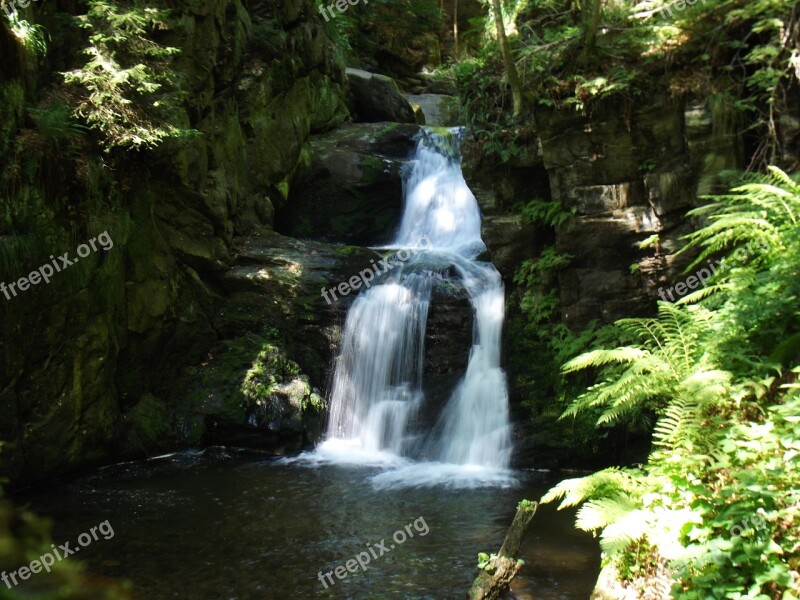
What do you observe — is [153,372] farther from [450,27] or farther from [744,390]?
[450,27]

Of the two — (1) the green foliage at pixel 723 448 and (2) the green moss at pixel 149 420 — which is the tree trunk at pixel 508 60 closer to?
(1) the green foliage at pixel 723 448

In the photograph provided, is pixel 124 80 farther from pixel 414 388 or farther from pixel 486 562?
pixel 486 562

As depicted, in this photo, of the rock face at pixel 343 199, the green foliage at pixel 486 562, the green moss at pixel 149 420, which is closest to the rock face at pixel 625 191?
the green foliage at pixel 486 562

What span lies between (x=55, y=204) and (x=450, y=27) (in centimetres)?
2311

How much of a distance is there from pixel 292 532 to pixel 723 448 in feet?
14.5

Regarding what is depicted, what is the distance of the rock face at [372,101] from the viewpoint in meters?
18.4

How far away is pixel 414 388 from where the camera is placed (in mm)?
10469

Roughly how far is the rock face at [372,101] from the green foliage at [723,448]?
13.3 metres

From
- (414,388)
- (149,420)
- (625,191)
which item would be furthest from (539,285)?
(149,420)

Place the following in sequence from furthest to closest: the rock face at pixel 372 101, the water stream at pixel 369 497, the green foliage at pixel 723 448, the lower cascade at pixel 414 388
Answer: the rock face at pixel 372 101 < the lower cascade at pixel 414 388 < the water stream at pixel 369 497 < the green foliage at pixel 723 448

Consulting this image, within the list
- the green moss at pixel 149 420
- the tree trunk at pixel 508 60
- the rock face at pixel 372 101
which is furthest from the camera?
the rock face at pixel 372 101

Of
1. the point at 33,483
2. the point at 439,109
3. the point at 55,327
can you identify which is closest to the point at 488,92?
the point at 55,327

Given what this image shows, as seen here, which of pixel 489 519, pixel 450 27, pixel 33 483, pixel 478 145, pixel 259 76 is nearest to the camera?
pixel 489 519

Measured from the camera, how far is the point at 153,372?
10289 millimetres
